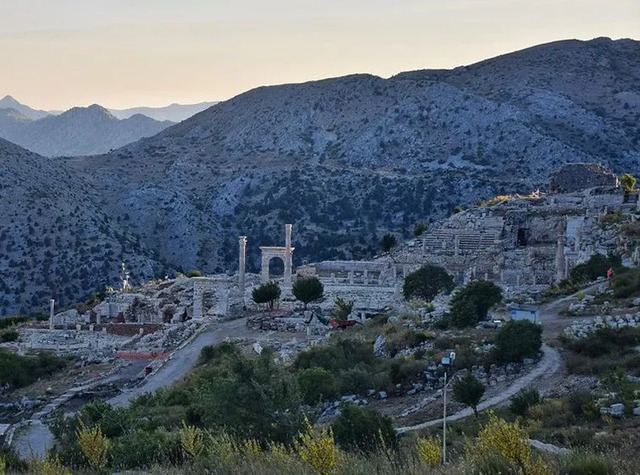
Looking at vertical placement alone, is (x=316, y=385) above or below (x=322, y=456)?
below

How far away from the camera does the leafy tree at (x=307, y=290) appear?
143 ft

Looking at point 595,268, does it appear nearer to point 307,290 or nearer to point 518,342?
point 307,290

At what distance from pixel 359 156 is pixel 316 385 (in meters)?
90.6

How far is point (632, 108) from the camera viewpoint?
374 feet

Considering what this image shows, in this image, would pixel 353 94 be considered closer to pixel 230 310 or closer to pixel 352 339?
pixel 230 310

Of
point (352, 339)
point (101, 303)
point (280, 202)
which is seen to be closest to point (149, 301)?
point (101, 303)

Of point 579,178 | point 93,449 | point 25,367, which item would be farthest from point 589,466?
point 579,178

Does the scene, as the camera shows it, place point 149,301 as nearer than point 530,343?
No

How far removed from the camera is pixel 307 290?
43.6m

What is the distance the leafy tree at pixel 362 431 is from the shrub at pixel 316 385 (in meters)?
5.62

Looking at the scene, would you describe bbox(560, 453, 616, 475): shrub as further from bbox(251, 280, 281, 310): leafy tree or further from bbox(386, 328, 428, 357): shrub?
bbox(251, 280, 281, 310): leafy tree

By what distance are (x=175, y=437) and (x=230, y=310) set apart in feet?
95.2

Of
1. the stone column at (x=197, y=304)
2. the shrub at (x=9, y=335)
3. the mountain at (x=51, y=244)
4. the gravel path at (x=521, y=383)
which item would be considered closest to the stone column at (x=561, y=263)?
the stone column at (x=197, y=304)

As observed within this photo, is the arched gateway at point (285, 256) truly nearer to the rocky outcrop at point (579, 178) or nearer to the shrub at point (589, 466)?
the rocky outcrop at point (579, 178)
